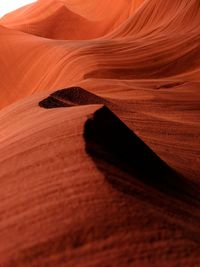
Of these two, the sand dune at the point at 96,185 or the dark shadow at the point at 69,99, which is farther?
the dark shadow at the point at 69,99

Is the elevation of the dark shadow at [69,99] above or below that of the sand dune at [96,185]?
above

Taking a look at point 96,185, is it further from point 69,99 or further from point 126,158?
point 69,99

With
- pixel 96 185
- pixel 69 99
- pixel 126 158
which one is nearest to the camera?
pixel 96 185

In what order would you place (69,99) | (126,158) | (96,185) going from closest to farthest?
(96,185) < (126,158) < (69,99)

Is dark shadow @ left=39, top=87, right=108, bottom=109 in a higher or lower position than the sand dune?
higher

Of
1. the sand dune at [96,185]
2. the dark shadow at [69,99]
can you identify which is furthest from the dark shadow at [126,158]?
the dark shadow at [69,99]

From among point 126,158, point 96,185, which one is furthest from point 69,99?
point 96,185

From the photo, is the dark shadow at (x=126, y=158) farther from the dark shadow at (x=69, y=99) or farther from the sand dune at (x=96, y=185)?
the dark shadow at (x=69, y=99)

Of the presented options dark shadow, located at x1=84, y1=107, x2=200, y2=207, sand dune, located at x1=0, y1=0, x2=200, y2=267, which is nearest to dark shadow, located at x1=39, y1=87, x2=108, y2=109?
sand dune, located at x1=0, y1=0, x2=200, y2=267

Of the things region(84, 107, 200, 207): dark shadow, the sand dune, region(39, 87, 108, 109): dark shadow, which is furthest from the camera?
region(39, 87, 108, 109): dark shadow

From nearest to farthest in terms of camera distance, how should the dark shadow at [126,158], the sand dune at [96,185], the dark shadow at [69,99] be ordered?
the sand dune at [96,185], the dark shadow at [126,158], the dark shadow at [69,99]

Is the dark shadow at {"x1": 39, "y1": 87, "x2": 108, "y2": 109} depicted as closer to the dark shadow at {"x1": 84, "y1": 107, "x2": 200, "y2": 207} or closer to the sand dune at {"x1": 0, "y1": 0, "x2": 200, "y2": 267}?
the sand dune at {"x1": 0, "y1": 0, "x2": 200, "y2": 267}

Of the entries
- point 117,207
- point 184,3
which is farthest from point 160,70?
point 117,207

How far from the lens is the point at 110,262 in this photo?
413 mm
